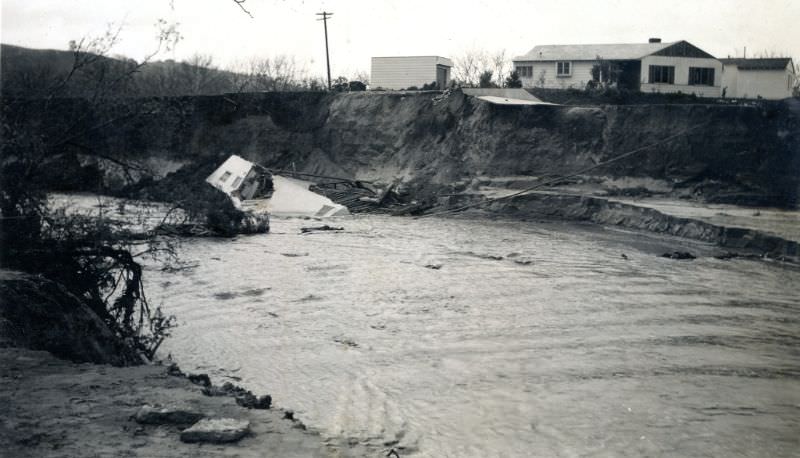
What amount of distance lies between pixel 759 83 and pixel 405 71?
21376 mm

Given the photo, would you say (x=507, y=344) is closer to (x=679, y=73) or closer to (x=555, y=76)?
(x=679, y=73)

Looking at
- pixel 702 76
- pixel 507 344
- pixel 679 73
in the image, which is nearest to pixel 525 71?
pixel 679 73

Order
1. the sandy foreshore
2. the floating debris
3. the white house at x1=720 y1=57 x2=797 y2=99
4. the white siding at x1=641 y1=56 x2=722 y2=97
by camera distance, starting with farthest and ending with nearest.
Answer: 1. the white siding at x1=641 y1=56 x2=722 y2=97
2. the white house at x1=720 y1=57 x2=797 y2=99
3. the floating debris
4. the sandy foreshore

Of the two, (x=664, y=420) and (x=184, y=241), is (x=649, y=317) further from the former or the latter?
(x=184, y=241)

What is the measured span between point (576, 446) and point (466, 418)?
4.40ft

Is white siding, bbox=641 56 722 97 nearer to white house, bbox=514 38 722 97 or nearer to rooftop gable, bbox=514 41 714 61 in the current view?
white house, bbox=514 38 722 97

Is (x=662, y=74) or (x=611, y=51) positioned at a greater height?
(x=611, y=51)

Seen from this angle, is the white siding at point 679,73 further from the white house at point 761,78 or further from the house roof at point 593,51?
the white house at point 761,78

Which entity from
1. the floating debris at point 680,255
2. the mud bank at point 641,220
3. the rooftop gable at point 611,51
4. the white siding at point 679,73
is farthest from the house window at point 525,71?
the floating debris at point 680,255

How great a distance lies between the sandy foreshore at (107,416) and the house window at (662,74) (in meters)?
42.9

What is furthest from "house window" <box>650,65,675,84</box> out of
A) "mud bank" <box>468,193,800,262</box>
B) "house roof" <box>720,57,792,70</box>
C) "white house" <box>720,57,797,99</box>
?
"mud bank" <box>468,193,800,262</box>

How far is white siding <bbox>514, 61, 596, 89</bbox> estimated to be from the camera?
47844mm

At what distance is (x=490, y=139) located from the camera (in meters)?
33.2

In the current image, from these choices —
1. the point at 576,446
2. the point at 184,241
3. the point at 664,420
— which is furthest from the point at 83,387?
the point at 184,241
